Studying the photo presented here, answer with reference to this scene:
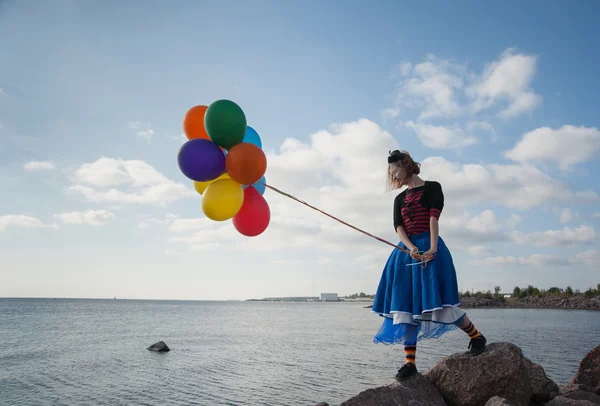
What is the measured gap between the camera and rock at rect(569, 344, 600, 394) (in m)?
7.93

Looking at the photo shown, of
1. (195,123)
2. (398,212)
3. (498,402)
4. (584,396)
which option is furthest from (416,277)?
(584,396)

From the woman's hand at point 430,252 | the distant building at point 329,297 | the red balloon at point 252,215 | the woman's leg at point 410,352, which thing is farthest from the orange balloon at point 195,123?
the distant building at point 329,297

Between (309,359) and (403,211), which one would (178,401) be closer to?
(309,359)

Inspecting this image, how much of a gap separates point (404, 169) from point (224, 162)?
2187mm

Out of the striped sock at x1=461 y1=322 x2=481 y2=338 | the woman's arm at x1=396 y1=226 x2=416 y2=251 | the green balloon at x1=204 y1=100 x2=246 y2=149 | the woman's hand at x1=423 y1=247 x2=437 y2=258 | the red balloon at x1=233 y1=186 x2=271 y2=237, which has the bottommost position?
the striped sock at x1=461 y1=322 x2=481 y2=338

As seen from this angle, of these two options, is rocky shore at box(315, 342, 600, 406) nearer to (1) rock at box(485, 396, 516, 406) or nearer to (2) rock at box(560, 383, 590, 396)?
(1) rock at box(485, 396, 516, 406)

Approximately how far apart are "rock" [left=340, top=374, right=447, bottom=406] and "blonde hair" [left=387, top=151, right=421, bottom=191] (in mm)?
2406

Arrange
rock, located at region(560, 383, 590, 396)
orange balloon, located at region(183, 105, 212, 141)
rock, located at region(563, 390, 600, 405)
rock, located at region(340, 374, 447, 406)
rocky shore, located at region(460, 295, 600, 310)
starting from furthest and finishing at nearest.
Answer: rocky shore, located at region(460, 295, 600, 310), rock, located at region(560, 383, 590, 396), rock, located at region(563, 390, 600, 405), orange balloon, located at region(183, 105, 212, 141), rock, located at region(340, 374, 447, 406)

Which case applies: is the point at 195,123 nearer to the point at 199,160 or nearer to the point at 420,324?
the point at 199,160

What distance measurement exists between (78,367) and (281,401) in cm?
1124

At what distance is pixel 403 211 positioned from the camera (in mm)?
5363

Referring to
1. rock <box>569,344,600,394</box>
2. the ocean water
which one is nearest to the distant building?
the ocean water

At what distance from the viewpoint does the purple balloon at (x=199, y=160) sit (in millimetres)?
4867

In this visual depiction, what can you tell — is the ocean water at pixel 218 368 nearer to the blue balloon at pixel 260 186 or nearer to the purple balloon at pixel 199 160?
the blue balloon at pixel 260 186
